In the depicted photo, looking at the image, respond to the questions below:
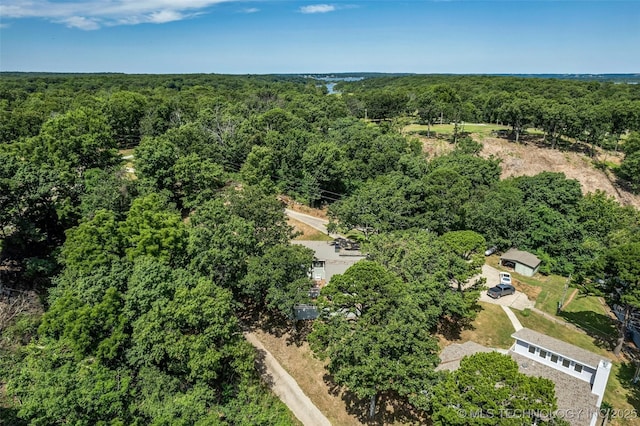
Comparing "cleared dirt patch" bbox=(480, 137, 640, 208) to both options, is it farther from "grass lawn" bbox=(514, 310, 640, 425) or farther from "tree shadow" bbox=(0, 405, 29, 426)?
"tree shadow" bbox=(0, 405, 29, 426)

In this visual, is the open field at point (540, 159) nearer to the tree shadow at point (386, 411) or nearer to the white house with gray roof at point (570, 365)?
the white house with gray roof at point (570, 365)

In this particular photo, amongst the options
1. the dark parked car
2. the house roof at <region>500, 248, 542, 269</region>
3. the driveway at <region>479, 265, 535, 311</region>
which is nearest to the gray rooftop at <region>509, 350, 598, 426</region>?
the driveway at <region>479, 265, 535, 311</region>

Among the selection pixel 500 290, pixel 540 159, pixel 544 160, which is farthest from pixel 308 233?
pixel 544 160

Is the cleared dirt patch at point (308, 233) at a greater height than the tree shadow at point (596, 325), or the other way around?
the cleared dirt patch at point (308, 233)

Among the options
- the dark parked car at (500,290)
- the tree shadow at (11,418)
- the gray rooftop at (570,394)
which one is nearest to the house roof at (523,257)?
the dark parked car at (500,290)

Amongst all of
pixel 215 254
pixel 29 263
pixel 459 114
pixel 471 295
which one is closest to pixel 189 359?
pixel 215 254

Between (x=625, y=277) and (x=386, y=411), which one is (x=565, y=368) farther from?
(x=386, y=411)

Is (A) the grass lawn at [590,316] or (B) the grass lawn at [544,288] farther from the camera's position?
(B) the grass lawn at [544,288]
